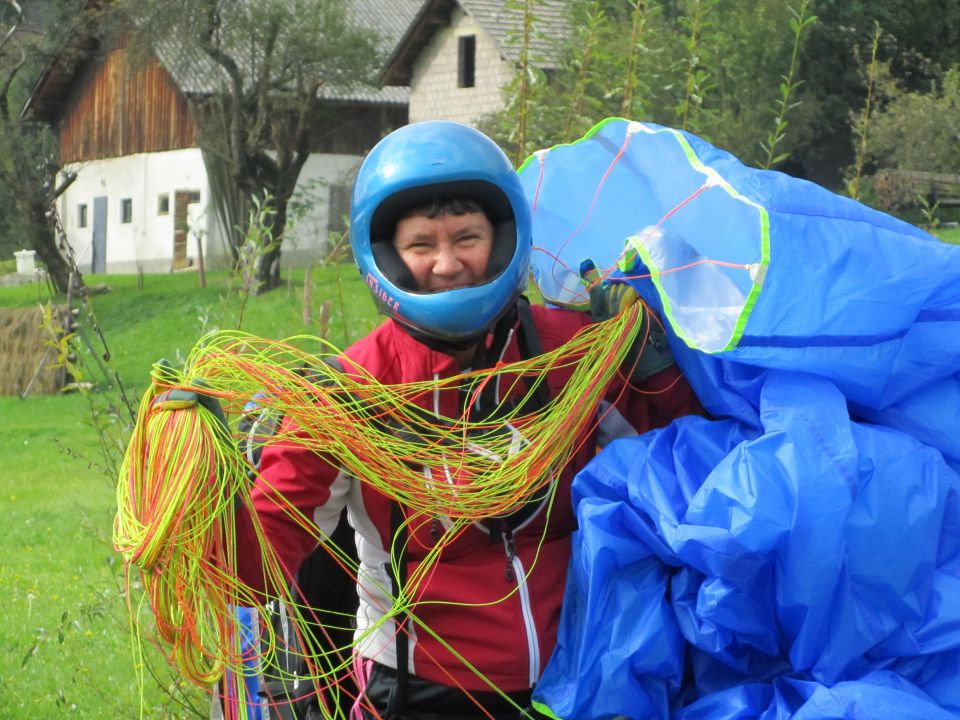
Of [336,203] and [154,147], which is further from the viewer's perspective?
[154,147]

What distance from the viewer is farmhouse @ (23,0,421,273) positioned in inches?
1232

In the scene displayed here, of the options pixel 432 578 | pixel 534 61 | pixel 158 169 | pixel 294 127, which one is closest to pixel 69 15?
pixel 158 169

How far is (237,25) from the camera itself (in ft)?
85.0

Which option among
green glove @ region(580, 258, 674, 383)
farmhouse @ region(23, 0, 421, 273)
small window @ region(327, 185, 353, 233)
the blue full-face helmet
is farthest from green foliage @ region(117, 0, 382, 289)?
green glove @ region(580, 258, 674, 383)

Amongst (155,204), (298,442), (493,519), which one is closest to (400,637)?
(493,519)

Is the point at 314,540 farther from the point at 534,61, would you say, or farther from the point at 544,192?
the point at 534,61

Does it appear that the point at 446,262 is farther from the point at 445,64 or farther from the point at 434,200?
the point at 445,64

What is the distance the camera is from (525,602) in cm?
250

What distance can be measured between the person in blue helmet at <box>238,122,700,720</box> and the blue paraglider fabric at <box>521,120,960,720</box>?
0.14 meters

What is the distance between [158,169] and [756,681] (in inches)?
1339

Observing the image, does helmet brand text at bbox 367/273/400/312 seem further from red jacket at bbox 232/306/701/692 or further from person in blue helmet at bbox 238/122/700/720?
red jacket at bbox 232/306/701/692

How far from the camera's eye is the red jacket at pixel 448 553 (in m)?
2.49

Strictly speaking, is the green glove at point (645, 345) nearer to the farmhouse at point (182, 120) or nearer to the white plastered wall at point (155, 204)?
the farmhouse at point (182, 120)

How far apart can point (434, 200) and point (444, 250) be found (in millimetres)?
110
